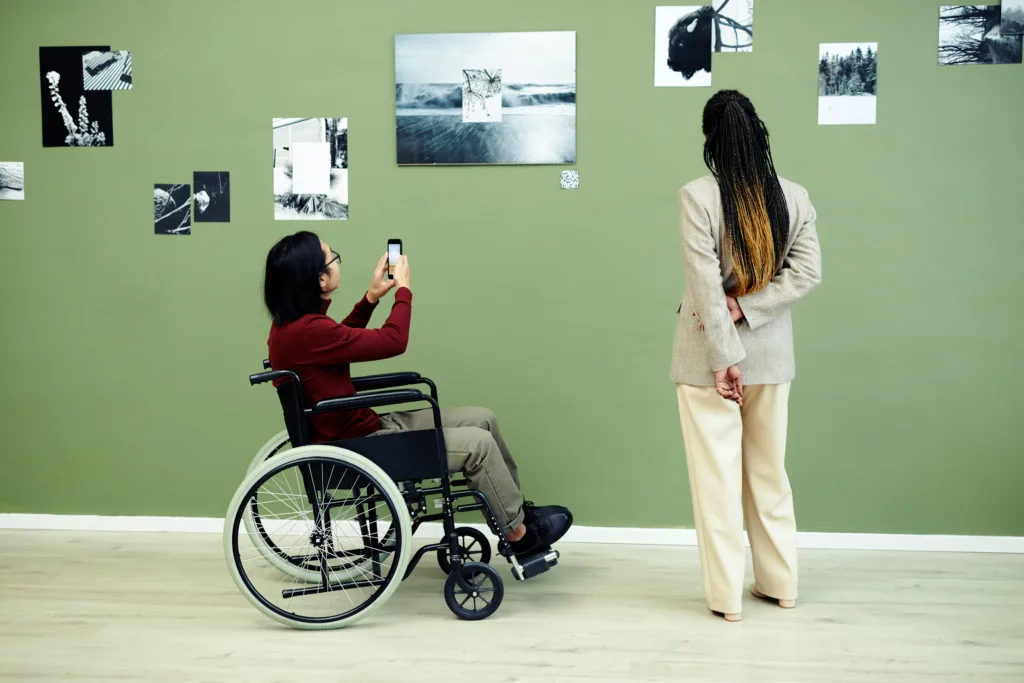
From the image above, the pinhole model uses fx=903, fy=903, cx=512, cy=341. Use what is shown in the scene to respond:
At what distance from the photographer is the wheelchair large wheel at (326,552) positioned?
94.1 inches

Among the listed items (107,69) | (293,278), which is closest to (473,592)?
(293,278)

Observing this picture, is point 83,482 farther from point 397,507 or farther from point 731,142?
point 731,142

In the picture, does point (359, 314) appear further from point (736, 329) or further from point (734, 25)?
point (734, 25)

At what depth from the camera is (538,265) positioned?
3.25m

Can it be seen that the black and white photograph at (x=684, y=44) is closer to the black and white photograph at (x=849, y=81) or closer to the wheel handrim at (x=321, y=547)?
the black and white photograph at (x=849, y=81)

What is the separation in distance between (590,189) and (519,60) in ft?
1.70

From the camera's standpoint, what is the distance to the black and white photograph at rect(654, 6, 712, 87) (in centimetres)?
313

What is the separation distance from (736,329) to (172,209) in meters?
2.13

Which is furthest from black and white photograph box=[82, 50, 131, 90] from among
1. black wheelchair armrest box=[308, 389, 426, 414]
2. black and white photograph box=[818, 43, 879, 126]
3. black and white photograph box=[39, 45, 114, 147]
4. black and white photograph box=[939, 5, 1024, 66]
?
black and white photograph box=[939, 5, 1024, 66]

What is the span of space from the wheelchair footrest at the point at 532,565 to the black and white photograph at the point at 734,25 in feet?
6.00

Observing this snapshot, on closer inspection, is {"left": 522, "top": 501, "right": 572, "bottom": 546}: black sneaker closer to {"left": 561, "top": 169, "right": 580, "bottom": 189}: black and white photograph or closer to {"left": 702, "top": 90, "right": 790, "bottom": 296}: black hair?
{"left": 702, "top": 90, "right": 790, "bottom": 296}: black hair

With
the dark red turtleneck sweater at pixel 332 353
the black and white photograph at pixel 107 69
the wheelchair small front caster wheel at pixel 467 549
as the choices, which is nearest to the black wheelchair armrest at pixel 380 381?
the dark red turtleneck sweater at pixel 332 353

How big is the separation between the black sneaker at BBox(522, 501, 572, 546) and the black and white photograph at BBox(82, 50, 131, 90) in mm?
2167

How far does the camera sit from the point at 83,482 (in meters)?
3.45
